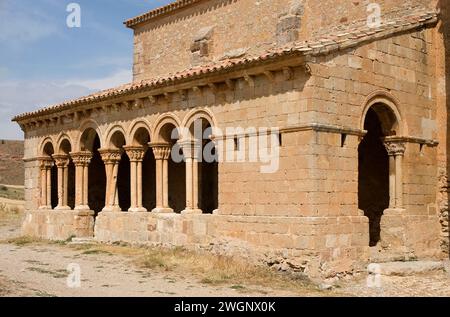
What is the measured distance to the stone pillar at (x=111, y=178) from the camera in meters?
16.6

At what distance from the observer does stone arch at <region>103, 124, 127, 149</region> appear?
1628 cm

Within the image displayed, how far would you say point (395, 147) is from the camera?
1274cm

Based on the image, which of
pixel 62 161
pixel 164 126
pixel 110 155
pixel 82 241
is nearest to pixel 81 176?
pixel 62 161

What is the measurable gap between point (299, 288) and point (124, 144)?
8340mm

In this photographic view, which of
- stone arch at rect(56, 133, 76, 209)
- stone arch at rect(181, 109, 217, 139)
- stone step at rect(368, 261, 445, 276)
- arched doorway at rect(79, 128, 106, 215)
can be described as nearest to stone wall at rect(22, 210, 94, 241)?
stone arch at rect(56, 133, 76, 209)

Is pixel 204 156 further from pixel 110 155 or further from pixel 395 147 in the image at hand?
pixel 395 147

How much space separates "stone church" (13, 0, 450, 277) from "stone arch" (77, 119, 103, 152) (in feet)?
0.13

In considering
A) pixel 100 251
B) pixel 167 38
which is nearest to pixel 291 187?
pixel 100 251

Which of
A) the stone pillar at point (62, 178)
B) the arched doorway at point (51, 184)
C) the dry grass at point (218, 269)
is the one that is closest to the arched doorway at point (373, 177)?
the dry grass at point (218, 269)

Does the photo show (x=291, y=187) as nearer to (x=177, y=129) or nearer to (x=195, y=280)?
(x=195, y=280)

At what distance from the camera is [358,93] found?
11.8m

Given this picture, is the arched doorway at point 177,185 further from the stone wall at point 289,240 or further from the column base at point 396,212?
the column base at point 396,212

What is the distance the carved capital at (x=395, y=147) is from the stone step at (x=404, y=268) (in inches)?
87.1

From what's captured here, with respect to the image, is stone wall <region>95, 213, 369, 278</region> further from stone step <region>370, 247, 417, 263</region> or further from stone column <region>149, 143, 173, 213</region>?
stone column <region>149, 143, 173, 213</region>
